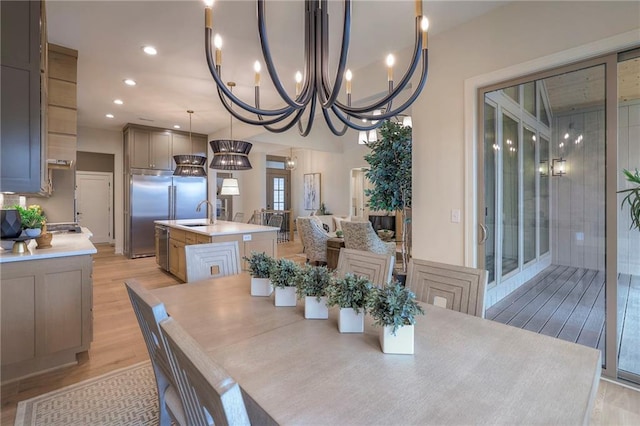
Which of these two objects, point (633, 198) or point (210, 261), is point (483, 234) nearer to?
point (633, 198)

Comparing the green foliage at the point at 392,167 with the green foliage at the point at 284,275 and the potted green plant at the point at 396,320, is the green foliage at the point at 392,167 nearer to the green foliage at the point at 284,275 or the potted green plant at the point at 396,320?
the green foliage at the point at 284,275

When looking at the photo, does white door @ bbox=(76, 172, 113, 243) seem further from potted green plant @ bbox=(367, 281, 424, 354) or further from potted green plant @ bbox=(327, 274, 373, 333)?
potted green plant @ bbox=(367, 281, 424, 354)

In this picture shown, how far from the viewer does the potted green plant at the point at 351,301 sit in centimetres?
121

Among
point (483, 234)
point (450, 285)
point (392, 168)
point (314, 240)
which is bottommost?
point (314, 240)

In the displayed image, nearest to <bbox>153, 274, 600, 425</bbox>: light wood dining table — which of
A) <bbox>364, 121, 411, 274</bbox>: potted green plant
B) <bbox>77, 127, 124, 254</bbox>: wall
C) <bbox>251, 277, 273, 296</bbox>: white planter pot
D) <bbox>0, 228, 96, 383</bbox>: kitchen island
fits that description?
<bbox>251, 277, 273, 296</bbox>: white planter pot

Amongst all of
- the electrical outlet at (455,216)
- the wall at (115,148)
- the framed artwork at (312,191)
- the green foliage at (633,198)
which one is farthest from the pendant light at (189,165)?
the framed artwork at (312,191)

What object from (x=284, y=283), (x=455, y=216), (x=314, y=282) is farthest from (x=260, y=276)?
(x=455, y=216)

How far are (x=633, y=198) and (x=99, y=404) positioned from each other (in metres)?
3.74

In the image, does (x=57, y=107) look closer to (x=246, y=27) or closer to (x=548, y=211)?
(x=246, y=27)

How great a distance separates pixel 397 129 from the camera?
3.35 meters

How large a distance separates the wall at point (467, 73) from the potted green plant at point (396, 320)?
6.40 feet

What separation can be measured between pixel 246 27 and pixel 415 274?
260 cm

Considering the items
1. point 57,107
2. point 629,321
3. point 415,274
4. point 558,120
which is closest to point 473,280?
point 415,274

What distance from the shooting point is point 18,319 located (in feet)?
7.21
